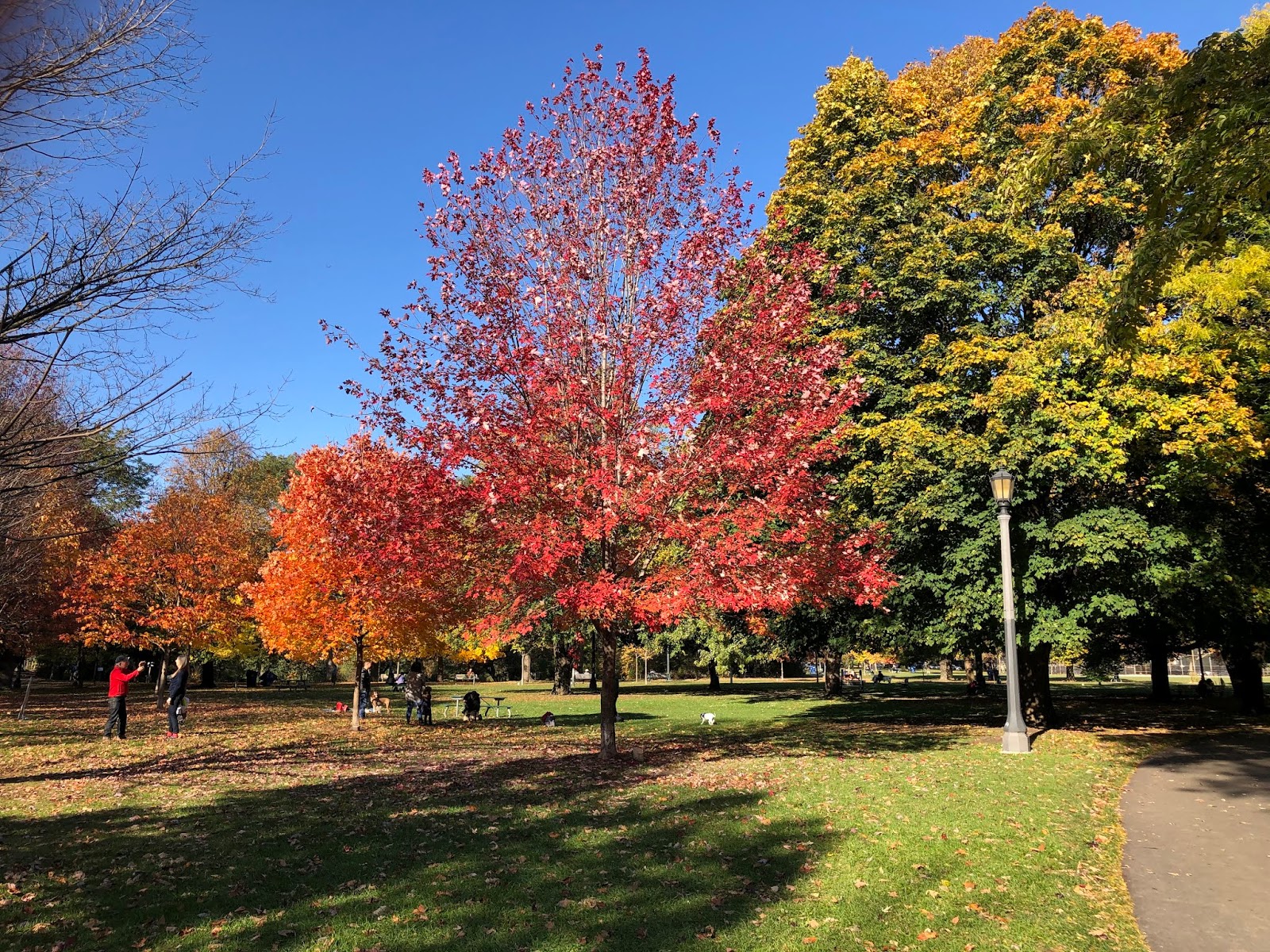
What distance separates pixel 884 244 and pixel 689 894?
17034mm

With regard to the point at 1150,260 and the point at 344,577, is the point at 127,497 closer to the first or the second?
the point at 344,577

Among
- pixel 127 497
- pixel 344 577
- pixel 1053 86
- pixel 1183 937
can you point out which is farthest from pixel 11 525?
pixel 127 497

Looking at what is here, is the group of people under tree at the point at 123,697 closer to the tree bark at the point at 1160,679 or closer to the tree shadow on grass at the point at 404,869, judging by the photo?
the tree shadow on grass at the point at 404,869

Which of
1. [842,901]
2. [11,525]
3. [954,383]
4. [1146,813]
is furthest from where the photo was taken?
[954,383]

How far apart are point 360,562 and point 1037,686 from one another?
16.3 meters

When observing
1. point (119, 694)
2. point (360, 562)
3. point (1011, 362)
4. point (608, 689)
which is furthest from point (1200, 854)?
point (119, 694)

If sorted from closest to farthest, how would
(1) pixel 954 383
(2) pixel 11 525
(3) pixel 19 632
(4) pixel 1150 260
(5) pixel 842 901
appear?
(5) pixel 842 901, (4) pixel 1150 260, (2) pixel 11 525, (1) pixel 954 383, (3) pixel 19 632

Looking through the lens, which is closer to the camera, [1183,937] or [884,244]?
[1183,937]

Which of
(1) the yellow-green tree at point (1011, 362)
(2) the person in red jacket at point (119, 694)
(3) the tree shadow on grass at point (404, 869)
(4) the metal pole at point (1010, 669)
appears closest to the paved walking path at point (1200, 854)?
(4) the metal pole at point (1010, 669)

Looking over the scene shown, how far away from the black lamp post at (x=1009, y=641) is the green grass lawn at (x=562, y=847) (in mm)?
554

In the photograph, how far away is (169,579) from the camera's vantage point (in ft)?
84.9

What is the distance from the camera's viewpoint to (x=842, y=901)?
234 inches

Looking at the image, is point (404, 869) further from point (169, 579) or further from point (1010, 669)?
point (169, 579)

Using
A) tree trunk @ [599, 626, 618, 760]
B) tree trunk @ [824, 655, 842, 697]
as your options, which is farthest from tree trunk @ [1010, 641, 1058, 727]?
tree trunk @ [824, 655, 842, 697]
